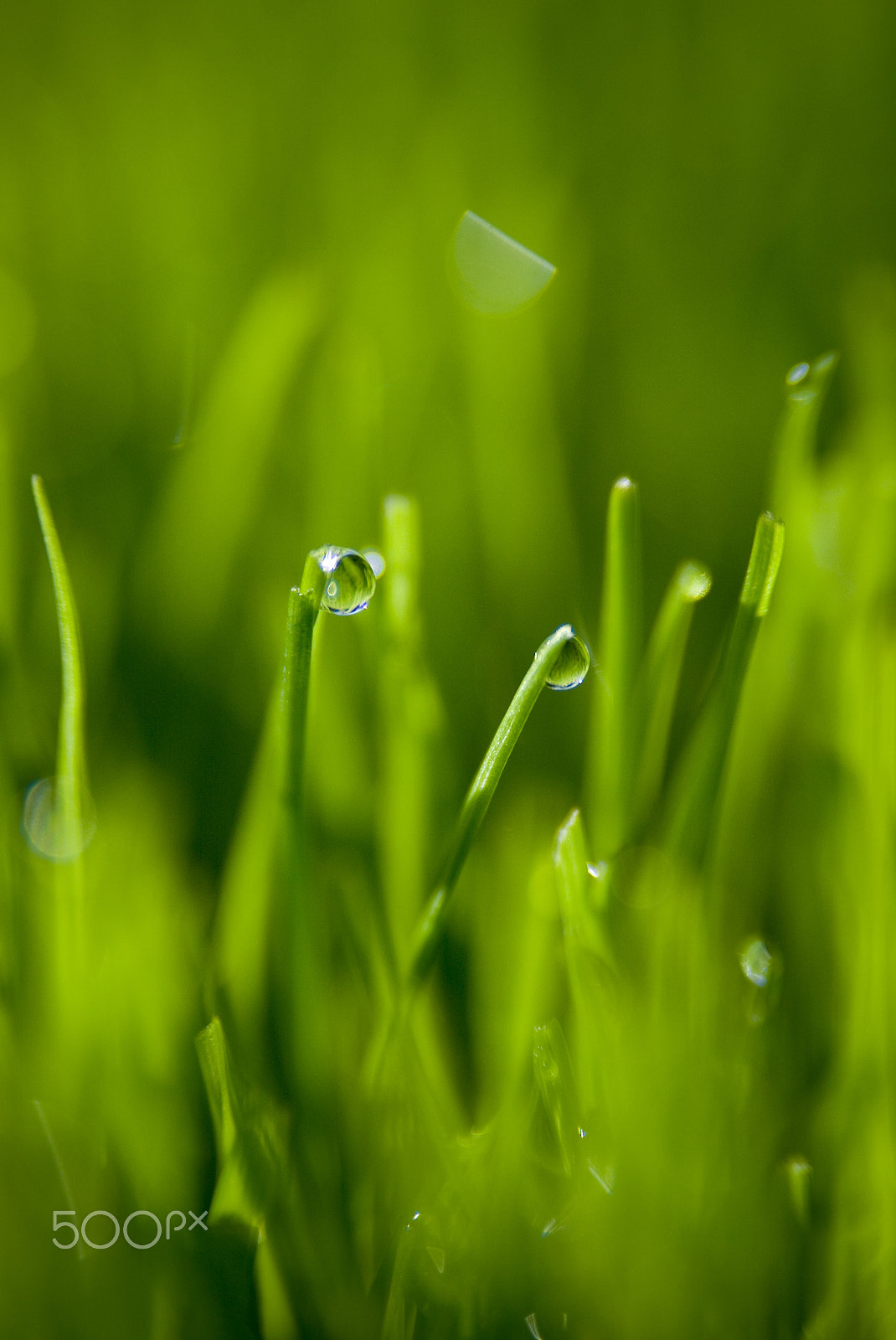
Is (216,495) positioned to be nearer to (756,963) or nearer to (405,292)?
(405,292)

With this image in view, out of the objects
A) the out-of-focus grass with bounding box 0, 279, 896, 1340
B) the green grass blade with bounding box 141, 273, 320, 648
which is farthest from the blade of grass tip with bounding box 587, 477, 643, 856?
the green grass blade with bounding box 141, 273, 320, 648

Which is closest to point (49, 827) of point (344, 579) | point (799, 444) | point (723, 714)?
point (344, 579)

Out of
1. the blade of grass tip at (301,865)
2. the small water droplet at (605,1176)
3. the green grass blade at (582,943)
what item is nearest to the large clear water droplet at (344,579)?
the blade of grass tip at (301,865)

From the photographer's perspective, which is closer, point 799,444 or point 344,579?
point 344,579

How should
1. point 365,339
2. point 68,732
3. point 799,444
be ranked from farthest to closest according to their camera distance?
1. point 365,339
2. point 799,444
3. point 68,732

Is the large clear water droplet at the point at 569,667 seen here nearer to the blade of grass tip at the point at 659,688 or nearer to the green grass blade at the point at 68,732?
the blade of grass tip at the point at 659,688

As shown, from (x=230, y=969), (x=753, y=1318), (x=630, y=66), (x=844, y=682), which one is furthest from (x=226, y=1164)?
(x=630, y=66)

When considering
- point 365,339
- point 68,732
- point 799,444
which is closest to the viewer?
point 68,732
